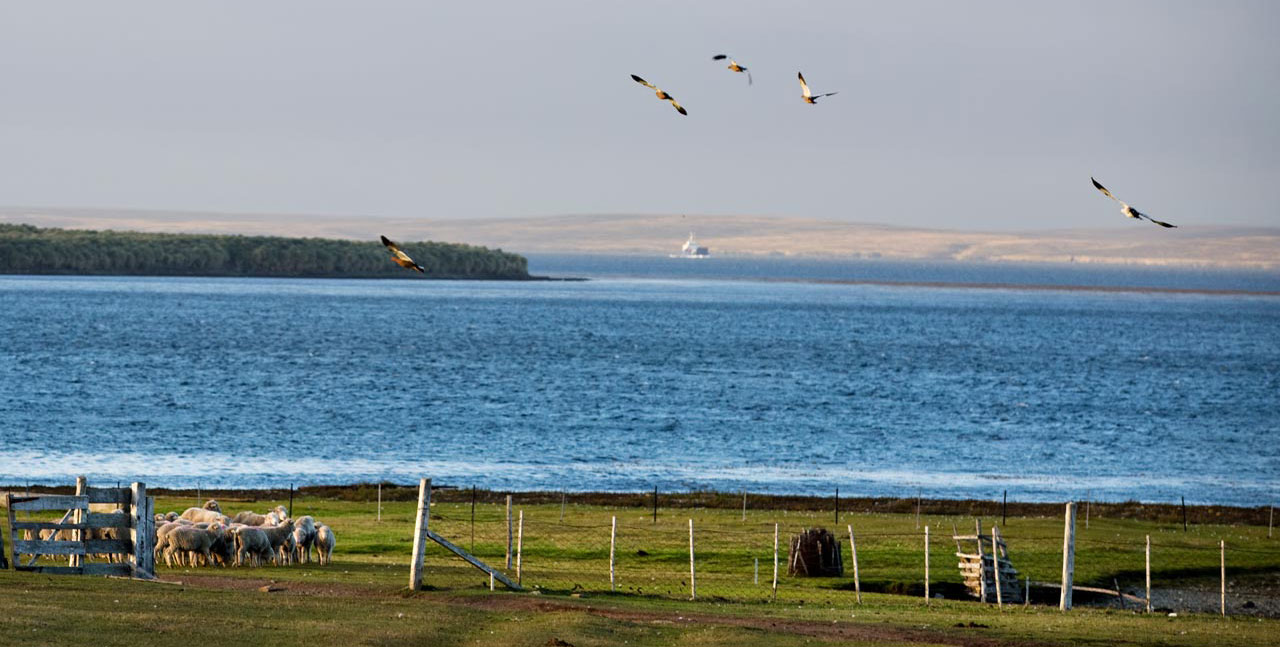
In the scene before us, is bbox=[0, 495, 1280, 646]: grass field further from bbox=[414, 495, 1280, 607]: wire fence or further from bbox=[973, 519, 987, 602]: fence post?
bbox=[973, 519, 987, 602]: fence post

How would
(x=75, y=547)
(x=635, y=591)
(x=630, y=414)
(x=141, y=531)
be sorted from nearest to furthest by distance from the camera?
(x=75, y=547) → (x=141, y=531) → (x=635, y=591) → (x=630, y=414)

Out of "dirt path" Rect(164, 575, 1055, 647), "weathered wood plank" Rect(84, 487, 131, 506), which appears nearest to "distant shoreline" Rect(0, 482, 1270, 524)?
"weathered wood plank" Rect(84, 487, 131, 506)

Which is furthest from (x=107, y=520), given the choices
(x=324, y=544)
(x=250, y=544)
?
(x=324, y=544)

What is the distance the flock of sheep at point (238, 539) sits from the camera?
105 feet

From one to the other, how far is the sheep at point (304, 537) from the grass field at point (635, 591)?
913mm

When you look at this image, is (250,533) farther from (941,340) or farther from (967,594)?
(941,340)

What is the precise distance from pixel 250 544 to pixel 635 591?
8007 millimetres

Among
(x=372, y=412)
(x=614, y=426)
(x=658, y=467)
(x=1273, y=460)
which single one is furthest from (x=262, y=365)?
(x=1273, y=460)

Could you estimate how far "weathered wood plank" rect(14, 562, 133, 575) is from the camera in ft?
90.7

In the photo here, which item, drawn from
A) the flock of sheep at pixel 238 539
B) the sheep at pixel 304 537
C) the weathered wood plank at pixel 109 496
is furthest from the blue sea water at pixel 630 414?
the weathered wood plank at pixel 109 496

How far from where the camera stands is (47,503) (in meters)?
27.3

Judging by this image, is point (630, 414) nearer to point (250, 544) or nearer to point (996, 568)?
point (996, 568)

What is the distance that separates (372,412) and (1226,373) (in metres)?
88.5

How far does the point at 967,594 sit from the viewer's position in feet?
120
